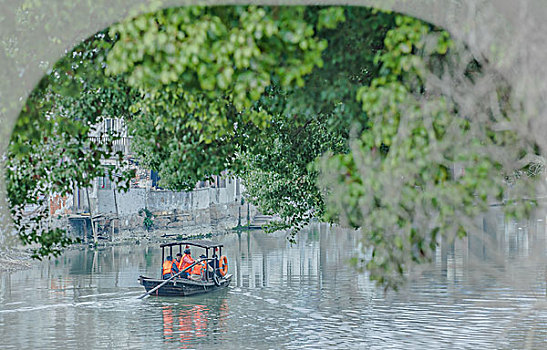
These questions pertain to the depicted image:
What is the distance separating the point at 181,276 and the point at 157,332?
279 inches

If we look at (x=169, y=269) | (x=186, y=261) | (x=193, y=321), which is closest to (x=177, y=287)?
(x=169, y=269)

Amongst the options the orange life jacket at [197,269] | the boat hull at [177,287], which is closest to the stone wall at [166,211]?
the orange life jacket at [197,269]

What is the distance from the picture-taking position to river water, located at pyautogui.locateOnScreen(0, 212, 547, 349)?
21.9 metres

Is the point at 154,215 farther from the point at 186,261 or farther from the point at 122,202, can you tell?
the point at 186,261

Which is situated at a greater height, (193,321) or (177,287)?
(177,287)

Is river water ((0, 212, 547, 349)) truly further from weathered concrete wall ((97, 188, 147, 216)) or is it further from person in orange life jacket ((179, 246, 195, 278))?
weathered concrete wall ((97, 188, 147, 216))

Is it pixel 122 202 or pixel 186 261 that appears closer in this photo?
pixel 186 261

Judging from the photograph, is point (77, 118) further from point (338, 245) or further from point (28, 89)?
point (338, 245)

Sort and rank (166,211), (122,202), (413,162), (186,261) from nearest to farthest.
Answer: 1. (413,162)
2. (186,261)
3. (122,202)
4. (166,211)

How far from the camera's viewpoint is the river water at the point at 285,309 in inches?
864

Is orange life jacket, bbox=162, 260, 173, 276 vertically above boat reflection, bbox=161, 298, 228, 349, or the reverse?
orange life jacket, bbox=162, 260, 173, 276

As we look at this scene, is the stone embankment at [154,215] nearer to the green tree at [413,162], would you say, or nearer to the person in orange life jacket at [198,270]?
the person in orange life jacket at [198,270]

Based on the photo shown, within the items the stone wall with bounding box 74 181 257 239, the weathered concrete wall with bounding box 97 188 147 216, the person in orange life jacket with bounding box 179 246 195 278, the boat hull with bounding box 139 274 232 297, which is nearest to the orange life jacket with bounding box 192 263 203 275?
the person in orange life jacket with bounding box 179 246 195 278

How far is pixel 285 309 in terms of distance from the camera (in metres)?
27.1
